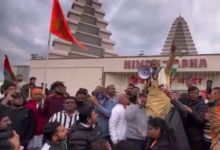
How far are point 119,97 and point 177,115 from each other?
127 centimetres

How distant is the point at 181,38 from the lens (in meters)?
41.3

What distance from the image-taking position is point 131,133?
5.00 m

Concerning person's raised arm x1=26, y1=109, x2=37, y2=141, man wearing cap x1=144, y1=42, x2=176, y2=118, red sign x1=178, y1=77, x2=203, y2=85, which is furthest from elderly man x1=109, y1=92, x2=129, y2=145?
red sign x1=178, y1=77, x2=203, y2=85

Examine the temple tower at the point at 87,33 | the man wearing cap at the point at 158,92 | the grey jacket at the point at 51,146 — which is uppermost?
the temple tower at the point at 87,33

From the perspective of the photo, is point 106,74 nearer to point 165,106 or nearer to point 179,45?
point 179,45

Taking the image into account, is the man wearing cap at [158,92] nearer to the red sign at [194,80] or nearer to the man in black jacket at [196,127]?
the man in black jacket at [196,127]

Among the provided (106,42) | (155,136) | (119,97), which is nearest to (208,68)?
(106,42)

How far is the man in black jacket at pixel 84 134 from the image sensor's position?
3418 mm

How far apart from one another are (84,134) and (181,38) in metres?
39.5

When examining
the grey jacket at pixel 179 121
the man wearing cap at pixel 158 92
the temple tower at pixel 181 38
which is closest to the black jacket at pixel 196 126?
the grey jacket at pixel 179 121

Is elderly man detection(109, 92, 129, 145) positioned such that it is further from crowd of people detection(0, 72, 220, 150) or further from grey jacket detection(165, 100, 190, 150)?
grey jacket detection(165, 100, 190, 150)

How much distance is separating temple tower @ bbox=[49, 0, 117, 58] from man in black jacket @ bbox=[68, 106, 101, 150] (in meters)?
29.0

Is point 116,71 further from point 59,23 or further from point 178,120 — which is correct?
point 178,120

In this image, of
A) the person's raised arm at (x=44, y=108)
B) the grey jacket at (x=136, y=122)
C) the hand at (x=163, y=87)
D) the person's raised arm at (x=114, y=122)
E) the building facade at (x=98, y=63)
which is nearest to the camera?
the hand at (x=163, y=87)
